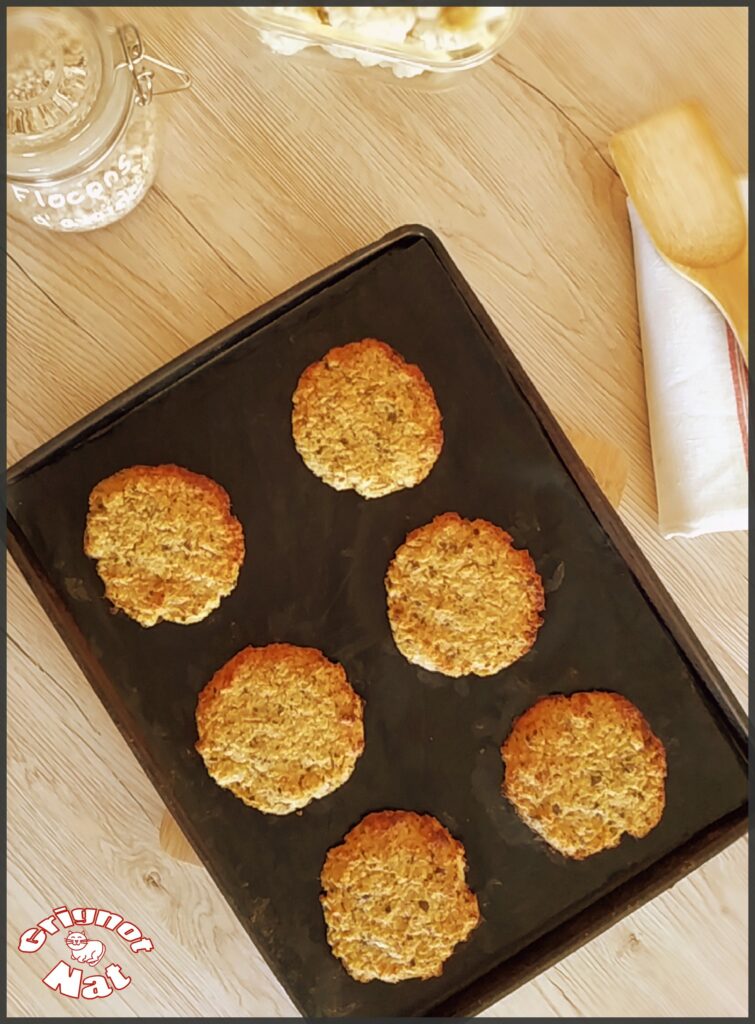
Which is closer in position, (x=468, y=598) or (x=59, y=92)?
Result: (x=59, y=92)

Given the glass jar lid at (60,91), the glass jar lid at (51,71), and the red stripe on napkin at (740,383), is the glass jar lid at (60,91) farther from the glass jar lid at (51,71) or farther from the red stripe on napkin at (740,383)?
the red stripe on napkin at (740,383)

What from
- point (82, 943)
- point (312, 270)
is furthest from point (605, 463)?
point (82, 943)

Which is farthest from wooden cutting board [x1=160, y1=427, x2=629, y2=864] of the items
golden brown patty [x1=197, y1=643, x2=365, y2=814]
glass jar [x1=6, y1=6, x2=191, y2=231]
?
glass jar [x1=6, y1=6, x2=191, y2=231]

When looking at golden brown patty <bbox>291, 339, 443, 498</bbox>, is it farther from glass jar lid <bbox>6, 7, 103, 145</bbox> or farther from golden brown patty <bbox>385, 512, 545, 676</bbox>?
glass jar lid <bbox>6, 7, 103, 145</bbox>

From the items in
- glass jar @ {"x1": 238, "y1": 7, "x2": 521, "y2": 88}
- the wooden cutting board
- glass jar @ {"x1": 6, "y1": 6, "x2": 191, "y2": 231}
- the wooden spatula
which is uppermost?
glass jar @ {"x1": 6, "y1": 6, "x2": 191, "y2": 231}

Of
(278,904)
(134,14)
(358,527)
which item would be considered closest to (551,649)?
(358,527)

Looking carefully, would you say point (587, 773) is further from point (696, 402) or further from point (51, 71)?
point (51, 71)

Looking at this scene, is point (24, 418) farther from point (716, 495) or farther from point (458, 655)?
point (716, 495)
